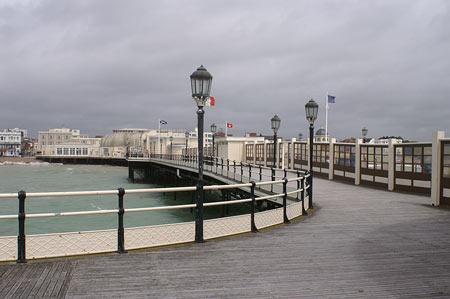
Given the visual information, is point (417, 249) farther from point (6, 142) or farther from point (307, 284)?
point (6, 142)

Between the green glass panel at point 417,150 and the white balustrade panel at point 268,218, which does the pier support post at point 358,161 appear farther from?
the white balustrade panel at point 268,218

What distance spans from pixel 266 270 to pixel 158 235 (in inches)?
77.7

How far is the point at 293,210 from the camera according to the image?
8.79 m

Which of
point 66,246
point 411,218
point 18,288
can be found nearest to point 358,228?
point 411,218

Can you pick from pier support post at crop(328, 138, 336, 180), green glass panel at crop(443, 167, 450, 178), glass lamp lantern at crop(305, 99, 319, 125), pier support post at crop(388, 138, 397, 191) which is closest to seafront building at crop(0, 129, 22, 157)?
pier support post at crop(328, 138, 336, 180)

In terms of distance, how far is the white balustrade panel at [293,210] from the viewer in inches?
336

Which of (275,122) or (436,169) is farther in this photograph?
(275,122)

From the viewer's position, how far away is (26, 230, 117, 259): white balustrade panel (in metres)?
5.14

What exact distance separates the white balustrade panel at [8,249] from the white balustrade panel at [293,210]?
18.4ft

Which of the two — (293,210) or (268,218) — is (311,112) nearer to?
(293,210)

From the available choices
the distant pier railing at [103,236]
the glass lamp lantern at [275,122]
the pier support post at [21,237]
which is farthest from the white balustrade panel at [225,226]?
the glass lamp lantern at [275,122]

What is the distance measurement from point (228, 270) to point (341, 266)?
1.64m

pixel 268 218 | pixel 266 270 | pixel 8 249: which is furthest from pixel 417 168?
pixel 8 249

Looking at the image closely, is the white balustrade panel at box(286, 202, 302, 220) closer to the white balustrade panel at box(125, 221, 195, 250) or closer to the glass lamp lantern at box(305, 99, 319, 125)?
the white balustrade panel at box(125, 221, 195, 250)
